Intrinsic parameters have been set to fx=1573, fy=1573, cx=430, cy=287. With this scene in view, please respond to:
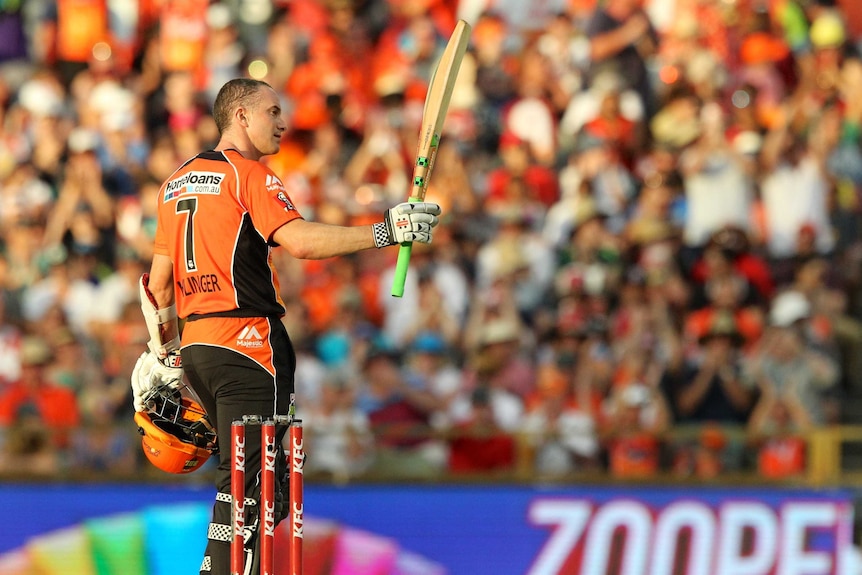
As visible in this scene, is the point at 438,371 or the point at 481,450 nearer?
the point at 481,450

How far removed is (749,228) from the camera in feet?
49.1

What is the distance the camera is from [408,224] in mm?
7180

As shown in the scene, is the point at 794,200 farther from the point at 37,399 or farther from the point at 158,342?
the point at 158,342

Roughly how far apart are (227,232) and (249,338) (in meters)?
0.53

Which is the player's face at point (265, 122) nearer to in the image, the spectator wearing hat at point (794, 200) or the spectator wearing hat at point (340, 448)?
the spectator wearing hat at point (340, 448)

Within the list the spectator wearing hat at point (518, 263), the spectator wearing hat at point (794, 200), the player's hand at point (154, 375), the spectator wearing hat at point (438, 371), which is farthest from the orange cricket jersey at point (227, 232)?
the spectator wearing hat at point (794, 200)

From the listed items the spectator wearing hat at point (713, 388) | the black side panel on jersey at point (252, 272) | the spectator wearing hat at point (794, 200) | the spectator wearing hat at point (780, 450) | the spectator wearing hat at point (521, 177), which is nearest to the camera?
the black side panel on jersey at point (252, 272)

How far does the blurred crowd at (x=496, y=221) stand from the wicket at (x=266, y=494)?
15.4ft

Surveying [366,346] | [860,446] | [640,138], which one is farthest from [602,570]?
[640,138]

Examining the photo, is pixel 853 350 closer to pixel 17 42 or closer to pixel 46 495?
pixel 46 495

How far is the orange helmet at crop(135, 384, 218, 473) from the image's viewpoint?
26.6 feet

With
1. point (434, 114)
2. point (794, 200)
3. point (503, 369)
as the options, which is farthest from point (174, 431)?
point (794, 200)

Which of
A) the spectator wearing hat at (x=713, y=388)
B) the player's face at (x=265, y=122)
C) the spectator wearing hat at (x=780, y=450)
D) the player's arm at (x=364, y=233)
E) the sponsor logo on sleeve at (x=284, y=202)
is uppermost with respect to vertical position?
the player's face at (x=265, y=122)

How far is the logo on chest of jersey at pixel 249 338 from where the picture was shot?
7.63 metres
